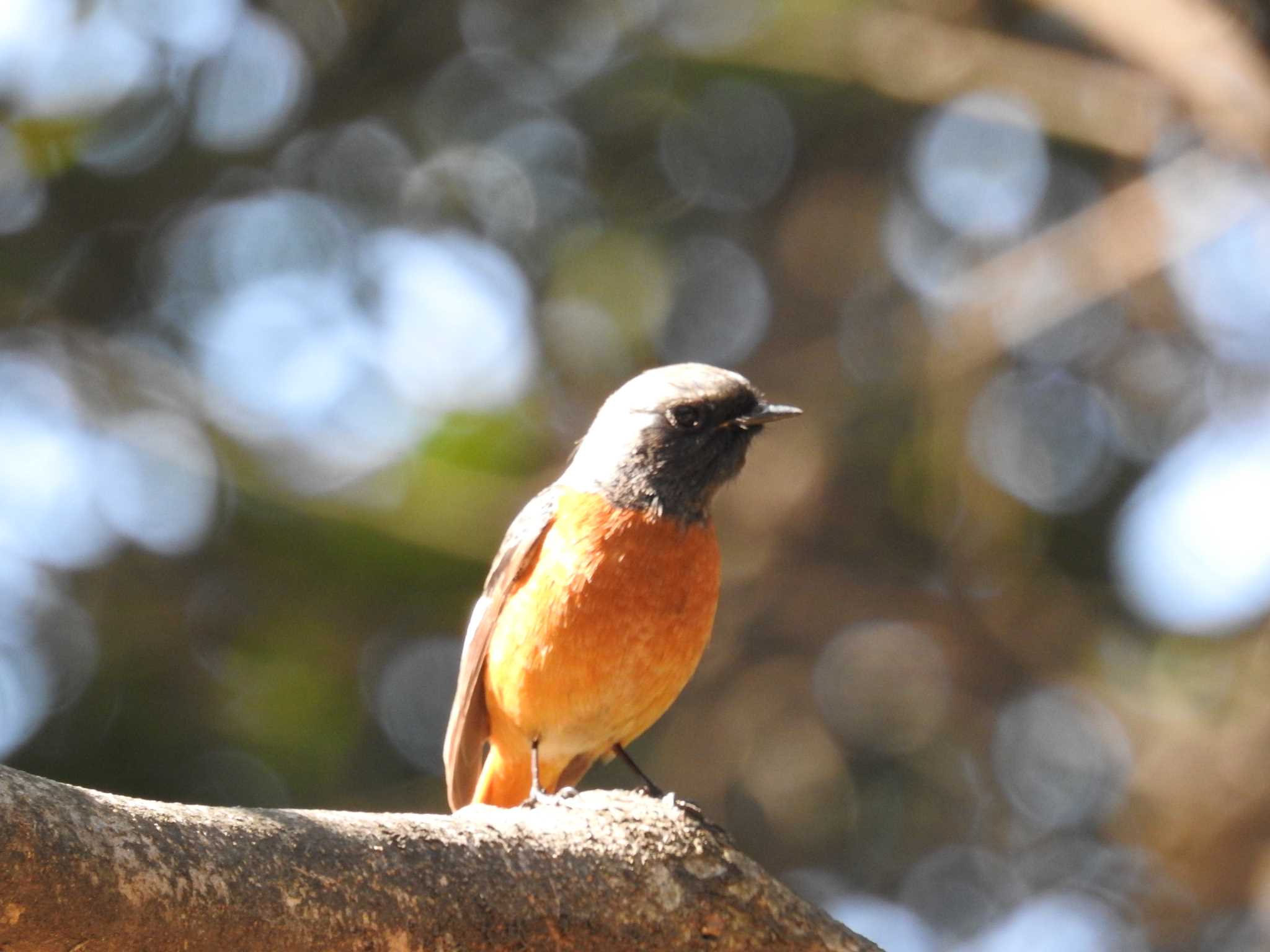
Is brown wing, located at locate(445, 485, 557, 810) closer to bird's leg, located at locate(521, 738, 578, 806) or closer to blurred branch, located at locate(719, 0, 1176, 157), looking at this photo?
bird's leg, located at locate(521, 738, 578, 806)

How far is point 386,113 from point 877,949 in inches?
331

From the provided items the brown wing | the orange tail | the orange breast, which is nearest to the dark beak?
the orange breast

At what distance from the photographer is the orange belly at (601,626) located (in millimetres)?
4922

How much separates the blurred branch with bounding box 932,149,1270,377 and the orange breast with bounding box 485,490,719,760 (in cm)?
540

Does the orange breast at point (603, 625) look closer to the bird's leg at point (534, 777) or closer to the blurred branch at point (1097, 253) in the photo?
the bird's leg at point (534, 777)

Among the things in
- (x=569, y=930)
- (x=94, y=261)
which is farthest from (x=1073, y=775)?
(x=569, y=930)

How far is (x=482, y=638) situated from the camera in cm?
543

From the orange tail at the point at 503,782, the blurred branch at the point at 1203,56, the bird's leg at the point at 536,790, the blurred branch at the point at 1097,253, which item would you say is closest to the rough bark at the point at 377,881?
the bird's leg at the point at 536,790

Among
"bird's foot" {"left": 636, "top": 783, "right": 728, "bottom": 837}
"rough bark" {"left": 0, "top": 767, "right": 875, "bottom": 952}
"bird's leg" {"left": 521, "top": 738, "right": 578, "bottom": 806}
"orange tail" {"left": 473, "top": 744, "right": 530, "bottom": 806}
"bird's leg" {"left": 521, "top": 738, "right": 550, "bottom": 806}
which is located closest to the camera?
"rough bark" {"left": 0, "top": 767, "right": 875, "bottom": 952}

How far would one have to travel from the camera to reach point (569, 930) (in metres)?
3.38

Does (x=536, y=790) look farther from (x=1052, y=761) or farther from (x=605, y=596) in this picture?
(x=1052, y=761)

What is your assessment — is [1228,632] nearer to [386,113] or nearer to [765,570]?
[765,570]

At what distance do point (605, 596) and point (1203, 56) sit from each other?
18.0ft

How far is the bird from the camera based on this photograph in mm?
4949
